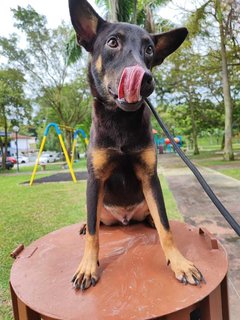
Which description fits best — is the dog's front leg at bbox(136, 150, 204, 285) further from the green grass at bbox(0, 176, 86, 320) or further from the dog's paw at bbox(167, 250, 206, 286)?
the green grass at bbox(0, 176, 86, 320)

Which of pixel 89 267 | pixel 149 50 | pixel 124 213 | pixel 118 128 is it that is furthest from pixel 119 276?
pixel 149 50

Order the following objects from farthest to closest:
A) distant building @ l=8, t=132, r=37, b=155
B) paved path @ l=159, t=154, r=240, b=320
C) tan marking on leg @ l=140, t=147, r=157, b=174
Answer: distant building @ l=8, t=132, r=37, b=155 < paved path @ l=159, t=154, r=240, b=320 < tan marking on leg @ l=140, t=147, r=157, b=174

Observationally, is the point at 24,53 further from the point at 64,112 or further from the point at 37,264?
the point at 37,264

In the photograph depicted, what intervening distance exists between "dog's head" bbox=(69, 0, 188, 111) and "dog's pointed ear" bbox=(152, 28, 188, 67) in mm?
25

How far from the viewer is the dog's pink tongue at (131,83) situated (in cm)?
121

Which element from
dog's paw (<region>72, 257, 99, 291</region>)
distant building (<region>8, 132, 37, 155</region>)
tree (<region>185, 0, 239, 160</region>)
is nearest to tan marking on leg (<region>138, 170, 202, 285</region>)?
dog's paw (<region>72, 257, 99, 291</region>)

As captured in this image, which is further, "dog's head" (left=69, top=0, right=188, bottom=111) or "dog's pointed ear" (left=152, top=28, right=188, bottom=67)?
"dog's pointed ear" (left=152, top=28, right=188, bottom=67)

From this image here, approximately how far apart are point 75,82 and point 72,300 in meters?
23.7

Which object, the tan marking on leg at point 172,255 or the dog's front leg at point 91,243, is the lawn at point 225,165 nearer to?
the tan marking on leg at point 172,255

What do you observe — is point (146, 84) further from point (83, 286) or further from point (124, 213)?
point (124, 213)

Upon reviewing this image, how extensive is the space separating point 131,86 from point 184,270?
96 cm

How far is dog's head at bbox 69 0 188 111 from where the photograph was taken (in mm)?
1239

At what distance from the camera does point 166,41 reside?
1.78 m

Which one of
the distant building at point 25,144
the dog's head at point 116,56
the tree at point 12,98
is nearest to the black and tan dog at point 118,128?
the dog's head at point 116,56
